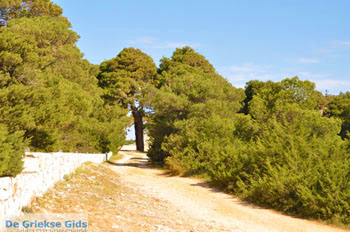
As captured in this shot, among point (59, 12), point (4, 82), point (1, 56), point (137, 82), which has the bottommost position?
point (4, 82)

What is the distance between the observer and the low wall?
7.02 m

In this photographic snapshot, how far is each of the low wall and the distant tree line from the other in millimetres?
432

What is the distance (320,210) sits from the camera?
1081 cm

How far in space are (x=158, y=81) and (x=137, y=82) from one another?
246cm

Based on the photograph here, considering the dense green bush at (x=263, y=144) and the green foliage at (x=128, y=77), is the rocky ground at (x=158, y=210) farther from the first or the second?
the green foliage at (x=128, y=77)

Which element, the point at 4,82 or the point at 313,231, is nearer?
the point at 313,231

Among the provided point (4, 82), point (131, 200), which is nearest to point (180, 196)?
point (131, 200)

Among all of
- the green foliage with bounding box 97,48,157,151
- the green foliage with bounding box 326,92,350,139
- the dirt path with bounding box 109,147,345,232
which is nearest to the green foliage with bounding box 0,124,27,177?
the dirt path with bounding box 109,147,345,232

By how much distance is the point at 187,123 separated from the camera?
25.8 m

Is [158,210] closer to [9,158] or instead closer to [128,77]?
[9,158]

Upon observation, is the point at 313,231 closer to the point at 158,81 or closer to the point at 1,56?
the point at 1,56

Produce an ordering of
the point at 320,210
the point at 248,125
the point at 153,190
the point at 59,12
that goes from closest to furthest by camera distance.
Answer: the point at 320,210
the point at 153,190
the point at 248,125
the point at 59,12

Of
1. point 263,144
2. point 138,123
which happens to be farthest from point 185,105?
point 138,123

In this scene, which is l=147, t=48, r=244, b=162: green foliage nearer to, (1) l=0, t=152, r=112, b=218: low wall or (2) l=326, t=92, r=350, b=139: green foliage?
(1) l=0, t=152, r=112, b=218: low wall
